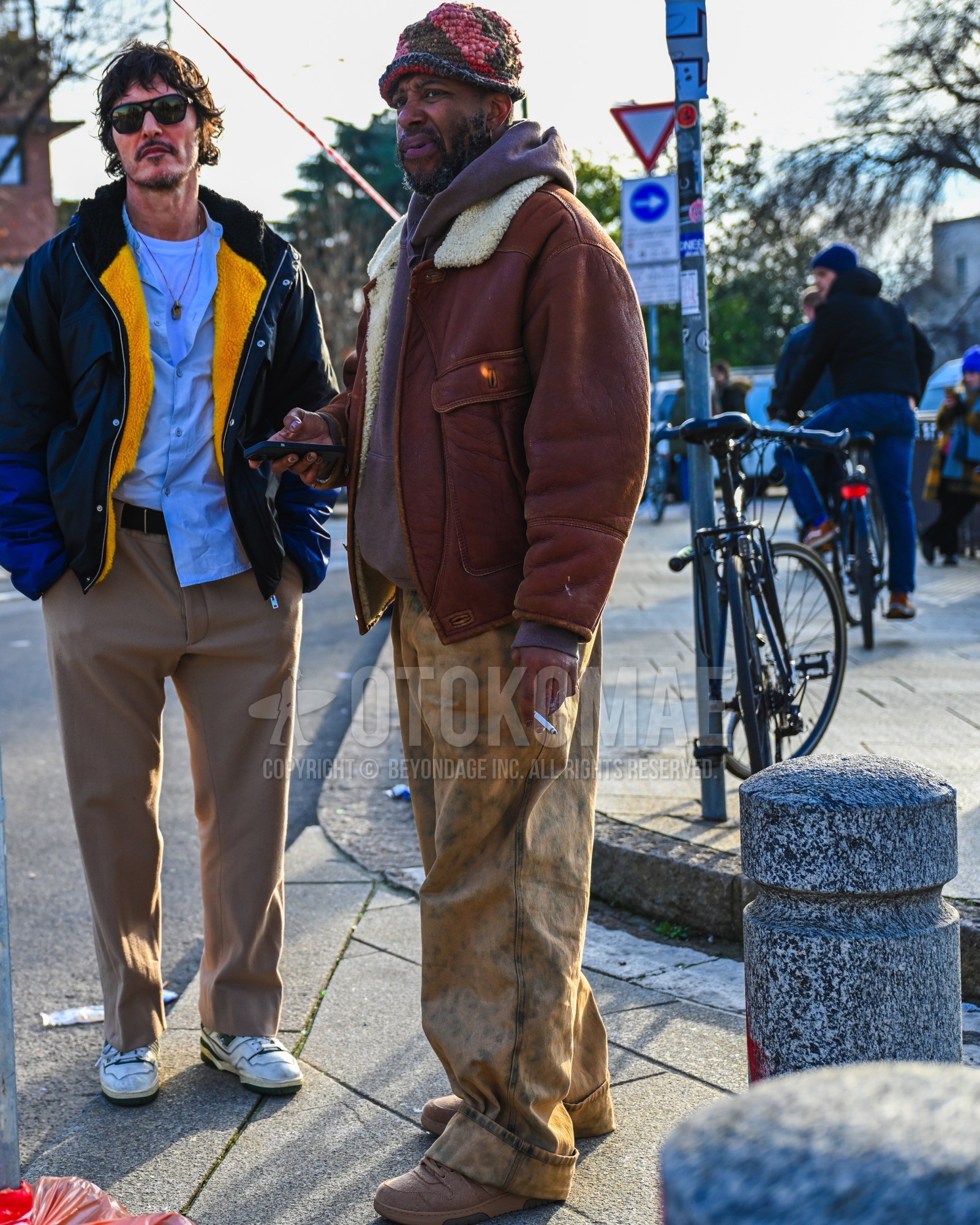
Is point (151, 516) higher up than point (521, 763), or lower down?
higher up

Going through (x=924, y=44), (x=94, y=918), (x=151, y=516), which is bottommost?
(x=94, y=918)

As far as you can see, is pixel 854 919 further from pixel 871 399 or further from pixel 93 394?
pixel 871 399

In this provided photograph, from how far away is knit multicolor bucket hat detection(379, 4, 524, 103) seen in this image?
2396 mm

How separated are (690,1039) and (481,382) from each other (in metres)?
1.68

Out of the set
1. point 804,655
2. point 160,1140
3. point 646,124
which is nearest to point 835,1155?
point 160,1140

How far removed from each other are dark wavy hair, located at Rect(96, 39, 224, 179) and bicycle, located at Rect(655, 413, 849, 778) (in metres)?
1.66

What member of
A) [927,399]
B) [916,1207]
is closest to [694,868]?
[916,1207]

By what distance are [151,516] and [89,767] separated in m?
0.57

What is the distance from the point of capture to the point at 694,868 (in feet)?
12.6

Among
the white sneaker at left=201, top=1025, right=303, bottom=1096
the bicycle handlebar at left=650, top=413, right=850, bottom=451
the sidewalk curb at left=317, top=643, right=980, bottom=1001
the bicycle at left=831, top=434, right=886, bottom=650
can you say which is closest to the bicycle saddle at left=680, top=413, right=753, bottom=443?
the bicycle handlebar at left=650, top=413, right=850, bottom=451

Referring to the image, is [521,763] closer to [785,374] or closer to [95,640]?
[95,640]

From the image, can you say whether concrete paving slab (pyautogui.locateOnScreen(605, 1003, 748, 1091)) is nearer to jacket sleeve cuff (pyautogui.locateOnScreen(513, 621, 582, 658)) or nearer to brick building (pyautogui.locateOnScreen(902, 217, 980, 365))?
jacket sleeve cuff (pyautogui.locateOnScreen(513, 621, 582, 658))

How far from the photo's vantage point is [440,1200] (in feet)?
8.00

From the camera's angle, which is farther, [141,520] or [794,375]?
[794,375]
